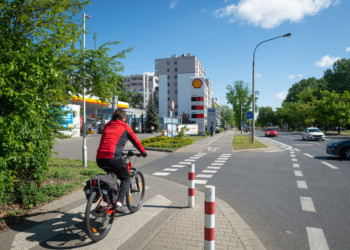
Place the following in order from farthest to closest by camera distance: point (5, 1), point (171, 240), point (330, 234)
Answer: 1. point (5, 1)
2. point (330, 234)
3. point (171, 240)

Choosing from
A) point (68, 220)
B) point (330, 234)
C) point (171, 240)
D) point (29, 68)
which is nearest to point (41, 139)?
point (29, 68)

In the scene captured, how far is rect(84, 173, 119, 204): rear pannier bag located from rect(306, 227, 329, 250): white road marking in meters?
2.83

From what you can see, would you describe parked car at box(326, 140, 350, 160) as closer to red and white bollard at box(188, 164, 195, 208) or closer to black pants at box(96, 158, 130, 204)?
red and white bollard at box(188, 164, 195, 208)

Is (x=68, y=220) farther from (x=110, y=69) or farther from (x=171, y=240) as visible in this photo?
(x=110, y=69)

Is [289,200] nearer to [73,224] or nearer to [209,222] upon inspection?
[209,222]

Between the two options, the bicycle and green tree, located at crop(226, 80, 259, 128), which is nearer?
the bicycle

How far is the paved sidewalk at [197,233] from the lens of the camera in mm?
3246

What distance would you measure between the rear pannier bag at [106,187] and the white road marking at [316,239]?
2831mm

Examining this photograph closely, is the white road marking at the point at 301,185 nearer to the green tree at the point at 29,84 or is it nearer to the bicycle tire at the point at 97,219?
the bicycle tire at the point at 97,219

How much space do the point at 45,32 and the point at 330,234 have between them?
7.08 m

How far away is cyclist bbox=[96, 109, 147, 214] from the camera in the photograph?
379 centimetres

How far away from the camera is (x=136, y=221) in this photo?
411 centimetres

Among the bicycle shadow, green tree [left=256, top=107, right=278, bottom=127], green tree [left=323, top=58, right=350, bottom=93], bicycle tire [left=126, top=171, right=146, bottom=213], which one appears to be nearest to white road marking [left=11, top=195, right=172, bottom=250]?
the bicycle shadow

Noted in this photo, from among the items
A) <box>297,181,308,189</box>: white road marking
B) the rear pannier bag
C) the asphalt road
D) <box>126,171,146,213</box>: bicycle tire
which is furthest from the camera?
<box>297,181,308,189</box>: white road marking
